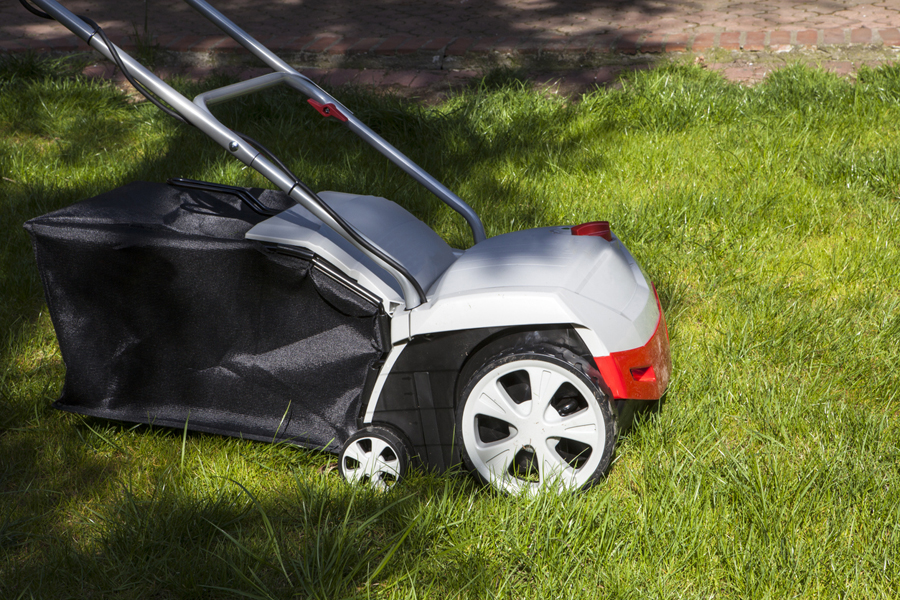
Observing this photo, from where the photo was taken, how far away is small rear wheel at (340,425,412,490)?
1.95 m

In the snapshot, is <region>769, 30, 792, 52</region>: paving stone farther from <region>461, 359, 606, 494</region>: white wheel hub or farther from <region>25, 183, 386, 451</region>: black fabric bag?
<region>25, 183, 386, 451</region>: black fabric bag

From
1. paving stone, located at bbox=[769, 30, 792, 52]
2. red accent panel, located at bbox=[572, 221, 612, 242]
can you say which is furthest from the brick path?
red accent panel, located at bbox=[572, 221, 612, 242]

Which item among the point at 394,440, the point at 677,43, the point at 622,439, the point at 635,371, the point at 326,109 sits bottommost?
the point at 622,439

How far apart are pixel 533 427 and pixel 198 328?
0.92 metres

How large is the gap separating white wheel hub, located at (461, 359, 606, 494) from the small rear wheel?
0.18 meters

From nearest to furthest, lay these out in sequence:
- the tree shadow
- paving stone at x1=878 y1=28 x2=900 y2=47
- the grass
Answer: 1. the grass
2. paving stone at x1=878 y1=28 x2=900 y2=47
3. the tree shadow

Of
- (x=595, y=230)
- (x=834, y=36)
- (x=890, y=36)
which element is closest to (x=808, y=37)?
(x=834, y=36)

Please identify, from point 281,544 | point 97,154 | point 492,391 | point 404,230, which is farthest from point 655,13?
point 281,544

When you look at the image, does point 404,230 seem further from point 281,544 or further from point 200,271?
point 281,544

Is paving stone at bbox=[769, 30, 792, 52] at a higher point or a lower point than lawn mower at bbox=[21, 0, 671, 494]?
higher

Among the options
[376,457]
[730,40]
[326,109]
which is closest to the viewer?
[376,457]

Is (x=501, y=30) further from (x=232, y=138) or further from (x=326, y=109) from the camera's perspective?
(x=232, y=138)

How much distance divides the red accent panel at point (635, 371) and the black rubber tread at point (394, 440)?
536mm

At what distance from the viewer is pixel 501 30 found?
5.82 metres
